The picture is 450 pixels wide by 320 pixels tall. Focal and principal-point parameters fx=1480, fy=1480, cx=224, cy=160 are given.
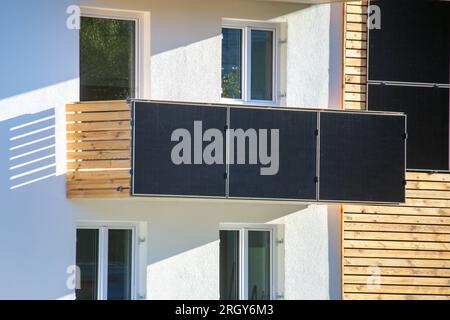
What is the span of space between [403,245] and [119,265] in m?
4.18

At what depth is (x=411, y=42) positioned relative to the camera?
2197cm

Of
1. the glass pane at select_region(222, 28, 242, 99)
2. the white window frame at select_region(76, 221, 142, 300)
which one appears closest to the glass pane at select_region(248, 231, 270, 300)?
the white window frame at select_region(76, 221, 142, 300)

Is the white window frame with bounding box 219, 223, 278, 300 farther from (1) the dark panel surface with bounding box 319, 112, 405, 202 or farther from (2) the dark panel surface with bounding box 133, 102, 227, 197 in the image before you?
(2) the dark panel surface with bounding box 133, 102, 227, 197

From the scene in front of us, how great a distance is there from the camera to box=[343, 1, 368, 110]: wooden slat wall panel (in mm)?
21625

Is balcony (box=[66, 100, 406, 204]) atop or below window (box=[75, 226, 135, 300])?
atop

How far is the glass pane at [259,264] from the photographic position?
→ 21281 millimetres

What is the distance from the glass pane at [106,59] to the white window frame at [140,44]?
6cm

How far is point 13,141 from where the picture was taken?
19688 mm

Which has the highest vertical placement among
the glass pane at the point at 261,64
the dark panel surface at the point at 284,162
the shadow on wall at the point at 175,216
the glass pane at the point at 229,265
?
the glass pane at the point at 261,64

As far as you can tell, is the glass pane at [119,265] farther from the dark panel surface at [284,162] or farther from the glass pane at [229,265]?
the dark panel surface at [284,162]

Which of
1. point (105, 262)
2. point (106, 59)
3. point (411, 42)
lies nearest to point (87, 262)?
point (105, 262)

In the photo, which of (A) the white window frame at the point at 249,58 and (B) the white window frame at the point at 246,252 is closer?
(B) the white window frame at the point at 246,252

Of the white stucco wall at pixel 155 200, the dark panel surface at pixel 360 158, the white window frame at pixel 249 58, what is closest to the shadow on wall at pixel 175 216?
the white stucco wall at pixel 155 200

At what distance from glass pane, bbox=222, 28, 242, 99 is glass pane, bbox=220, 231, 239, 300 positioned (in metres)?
2.03
